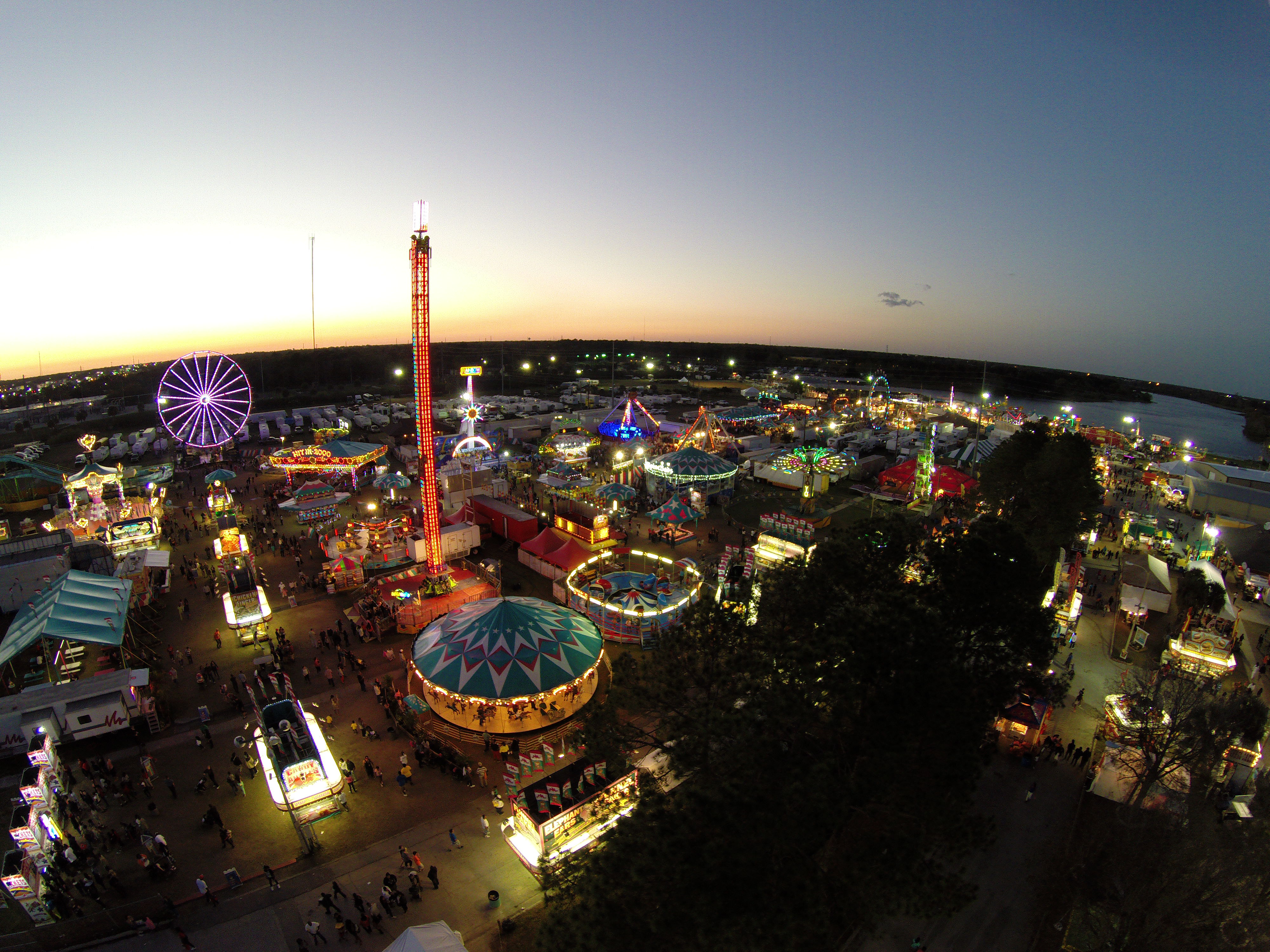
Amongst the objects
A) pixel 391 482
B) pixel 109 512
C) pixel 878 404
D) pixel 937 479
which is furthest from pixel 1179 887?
pixel 878 404

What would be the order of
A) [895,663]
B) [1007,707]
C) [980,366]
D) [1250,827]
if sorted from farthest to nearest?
[980,366], [1007,707], [1250,827], [895,663]

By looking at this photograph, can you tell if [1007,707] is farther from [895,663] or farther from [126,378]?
[126,378]

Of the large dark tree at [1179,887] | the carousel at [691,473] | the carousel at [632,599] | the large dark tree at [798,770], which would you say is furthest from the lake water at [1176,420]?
the large dark tree at [798,770]

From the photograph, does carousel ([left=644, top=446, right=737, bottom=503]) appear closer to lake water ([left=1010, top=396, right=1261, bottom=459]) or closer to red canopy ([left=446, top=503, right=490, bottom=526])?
red canopy ([left=446, top=503, right=490, bottom=526])

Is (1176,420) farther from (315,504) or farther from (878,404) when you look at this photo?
(315,504)

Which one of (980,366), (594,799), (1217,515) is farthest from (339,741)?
(980,366)

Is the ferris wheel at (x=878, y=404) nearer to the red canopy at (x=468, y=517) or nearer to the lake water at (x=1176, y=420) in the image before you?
the lake water at (x=1176, y=420)
